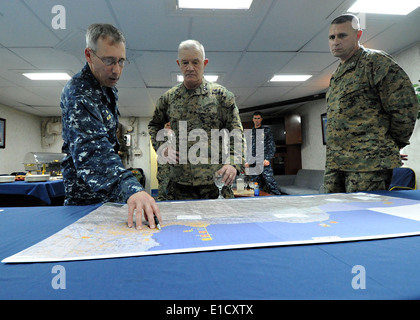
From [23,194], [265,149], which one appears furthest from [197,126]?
[265,149]

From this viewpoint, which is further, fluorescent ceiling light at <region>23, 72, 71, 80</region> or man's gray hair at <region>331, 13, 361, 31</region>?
fluorescent ceiling light at <region>23, 72, 71, 80</region>

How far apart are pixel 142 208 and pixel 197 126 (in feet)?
3.04

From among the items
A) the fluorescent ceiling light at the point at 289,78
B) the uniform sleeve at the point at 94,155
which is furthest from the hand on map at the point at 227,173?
the fluorescent ceiling light at the point at 289,78

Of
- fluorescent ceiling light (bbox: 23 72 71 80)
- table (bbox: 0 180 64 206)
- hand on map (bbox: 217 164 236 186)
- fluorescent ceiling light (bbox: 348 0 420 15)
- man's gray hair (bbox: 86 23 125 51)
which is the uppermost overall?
fluorescent ceiling light (bbox: 348 0 420 15)

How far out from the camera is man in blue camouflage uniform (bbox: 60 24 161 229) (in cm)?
72

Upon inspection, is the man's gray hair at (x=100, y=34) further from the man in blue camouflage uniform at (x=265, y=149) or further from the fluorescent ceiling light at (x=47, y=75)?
the man in blue camouflage uniform at (x=265, y=149)

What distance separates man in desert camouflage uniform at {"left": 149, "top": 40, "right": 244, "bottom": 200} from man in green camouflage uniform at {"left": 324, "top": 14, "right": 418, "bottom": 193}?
0.62 meters

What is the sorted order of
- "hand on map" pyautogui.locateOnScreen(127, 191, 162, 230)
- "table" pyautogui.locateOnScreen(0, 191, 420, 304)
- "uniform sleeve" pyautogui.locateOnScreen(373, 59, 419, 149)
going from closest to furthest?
"table" pyautogui.locateOnScreen(0, 191, 420, 304) < "hand on map" pyautogui.locateOnScreen(127, 191, 162, 230) < "uniform sleeve" pyautogui.locateOnScreen(373, 59, 419, 149)

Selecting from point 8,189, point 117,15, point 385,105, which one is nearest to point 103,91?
point 385,105

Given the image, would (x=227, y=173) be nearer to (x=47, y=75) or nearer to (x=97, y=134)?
(x=97, y=134)

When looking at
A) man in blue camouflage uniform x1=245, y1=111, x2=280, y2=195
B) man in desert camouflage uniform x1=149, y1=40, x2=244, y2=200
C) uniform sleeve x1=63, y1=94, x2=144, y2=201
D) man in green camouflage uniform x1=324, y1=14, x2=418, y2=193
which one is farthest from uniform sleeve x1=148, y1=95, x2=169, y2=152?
man in blue camouflage uniform x1=245, y1=111, x2=280, y2=195

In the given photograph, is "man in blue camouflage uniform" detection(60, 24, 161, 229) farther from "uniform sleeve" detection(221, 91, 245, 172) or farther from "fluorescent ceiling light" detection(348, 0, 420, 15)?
"fluorescent ceiling light" detection(348, 0, 420, 15)
